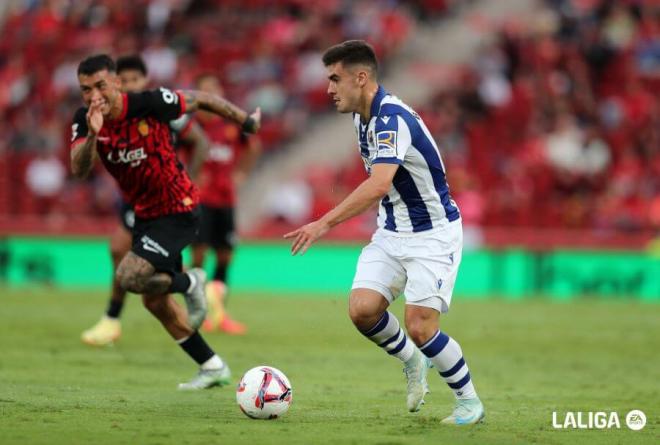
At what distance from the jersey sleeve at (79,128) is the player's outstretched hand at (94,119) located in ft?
1.40

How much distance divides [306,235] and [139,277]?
2.12 m

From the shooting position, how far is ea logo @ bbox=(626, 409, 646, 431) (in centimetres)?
777

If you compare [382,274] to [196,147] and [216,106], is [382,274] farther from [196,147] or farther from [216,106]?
[196,147]

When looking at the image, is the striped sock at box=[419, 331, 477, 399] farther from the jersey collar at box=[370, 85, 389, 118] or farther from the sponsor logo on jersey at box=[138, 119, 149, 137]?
the sponsor logo on jersey at box=[138, 119, 149, 137]

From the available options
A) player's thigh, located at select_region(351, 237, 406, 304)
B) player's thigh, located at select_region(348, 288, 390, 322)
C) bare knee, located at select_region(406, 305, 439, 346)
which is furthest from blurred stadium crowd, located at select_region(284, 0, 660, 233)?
bare knee, located at select_region(406, 305, 439, 346)

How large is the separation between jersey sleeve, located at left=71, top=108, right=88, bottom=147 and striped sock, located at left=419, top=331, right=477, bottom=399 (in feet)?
9.74

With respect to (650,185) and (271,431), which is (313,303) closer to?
(650,185)

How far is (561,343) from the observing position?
1352 cm

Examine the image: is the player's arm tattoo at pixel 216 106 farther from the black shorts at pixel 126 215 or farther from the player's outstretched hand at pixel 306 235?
the black shorts at pixel 126 215

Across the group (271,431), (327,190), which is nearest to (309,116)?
(327,190)

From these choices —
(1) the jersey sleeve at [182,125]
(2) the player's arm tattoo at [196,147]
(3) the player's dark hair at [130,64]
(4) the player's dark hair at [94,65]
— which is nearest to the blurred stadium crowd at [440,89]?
(2) the player's arm tattoo at [196,147]

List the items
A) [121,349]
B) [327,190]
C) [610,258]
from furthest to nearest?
1. [327,190]
2. [610,258]
3. [121,349]

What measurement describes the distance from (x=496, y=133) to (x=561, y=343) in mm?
9400

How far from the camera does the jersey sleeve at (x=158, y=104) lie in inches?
350
